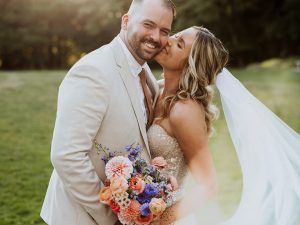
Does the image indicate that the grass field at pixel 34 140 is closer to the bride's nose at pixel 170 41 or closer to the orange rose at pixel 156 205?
the bride's nose at pixel 170 41

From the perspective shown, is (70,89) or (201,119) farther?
(201,119)

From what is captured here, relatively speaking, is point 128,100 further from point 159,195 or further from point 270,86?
point 270,86

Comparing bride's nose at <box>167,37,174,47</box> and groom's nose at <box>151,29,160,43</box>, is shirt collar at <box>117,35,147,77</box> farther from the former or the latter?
bride's nose at <box>167,37,174,47</box>

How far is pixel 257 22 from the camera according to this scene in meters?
37.4

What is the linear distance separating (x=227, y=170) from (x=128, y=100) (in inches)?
225

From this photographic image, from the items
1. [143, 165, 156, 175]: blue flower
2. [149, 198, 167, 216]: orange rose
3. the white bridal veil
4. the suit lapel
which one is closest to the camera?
[149, 198, 167, 216]: orange rose

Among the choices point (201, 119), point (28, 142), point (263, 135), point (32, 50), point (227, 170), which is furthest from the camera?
point (32, 50)

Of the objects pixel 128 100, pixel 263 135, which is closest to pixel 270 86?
pixel 263 135

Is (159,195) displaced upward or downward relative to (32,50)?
upward

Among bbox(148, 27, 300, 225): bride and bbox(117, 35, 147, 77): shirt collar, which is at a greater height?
bbox(117, 35, 147, 77): shirt collar

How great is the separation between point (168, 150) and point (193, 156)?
261 millimetres

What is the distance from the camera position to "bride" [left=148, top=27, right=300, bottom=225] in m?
3.64

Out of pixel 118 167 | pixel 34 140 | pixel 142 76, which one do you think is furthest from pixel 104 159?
pixel 34 140

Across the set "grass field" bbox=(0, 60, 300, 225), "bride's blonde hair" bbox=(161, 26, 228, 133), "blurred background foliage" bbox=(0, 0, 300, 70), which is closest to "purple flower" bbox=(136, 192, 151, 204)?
"bride's blonde hair" bbox=(161, 26, 228, 133)
